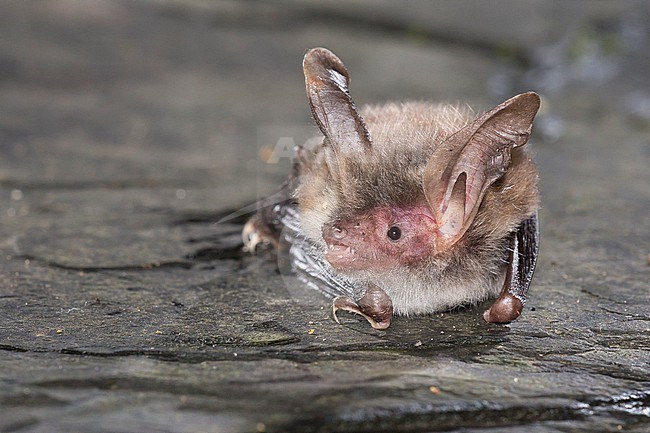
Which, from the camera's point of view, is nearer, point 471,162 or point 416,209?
point 471,162

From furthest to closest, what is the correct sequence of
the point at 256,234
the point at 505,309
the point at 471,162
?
the point at 256,234
the point at 505,309
the point at 471,162

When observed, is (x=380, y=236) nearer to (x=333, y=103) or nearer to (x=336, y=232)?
(x=336, y=232)

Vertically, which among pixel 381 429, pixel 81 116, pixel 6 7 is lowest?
pixel 381 429

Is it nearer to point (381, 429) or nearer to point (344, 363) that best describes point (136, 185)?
point (344, 363)

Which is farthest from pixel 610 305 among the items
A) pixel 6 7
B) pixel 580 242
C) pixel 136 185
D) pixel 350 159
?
pixel 6 7

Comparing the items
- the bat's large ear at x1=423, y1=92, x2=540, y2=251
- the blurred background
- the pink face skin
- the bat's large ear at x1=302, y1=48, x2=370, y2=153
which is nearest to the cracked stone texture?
the blurred background

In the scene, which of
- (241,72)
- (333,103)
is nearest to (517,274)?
(333,103)

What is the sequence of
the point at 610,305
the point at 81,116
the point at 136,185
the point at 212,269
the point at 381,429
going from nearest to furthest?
1. the point at 381,429
2. the point at 610,305
3. the point at 212,269
4. the point at 136,185
5. the point at 81,116

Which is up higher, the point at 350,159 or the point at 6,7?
the point at 6,7
